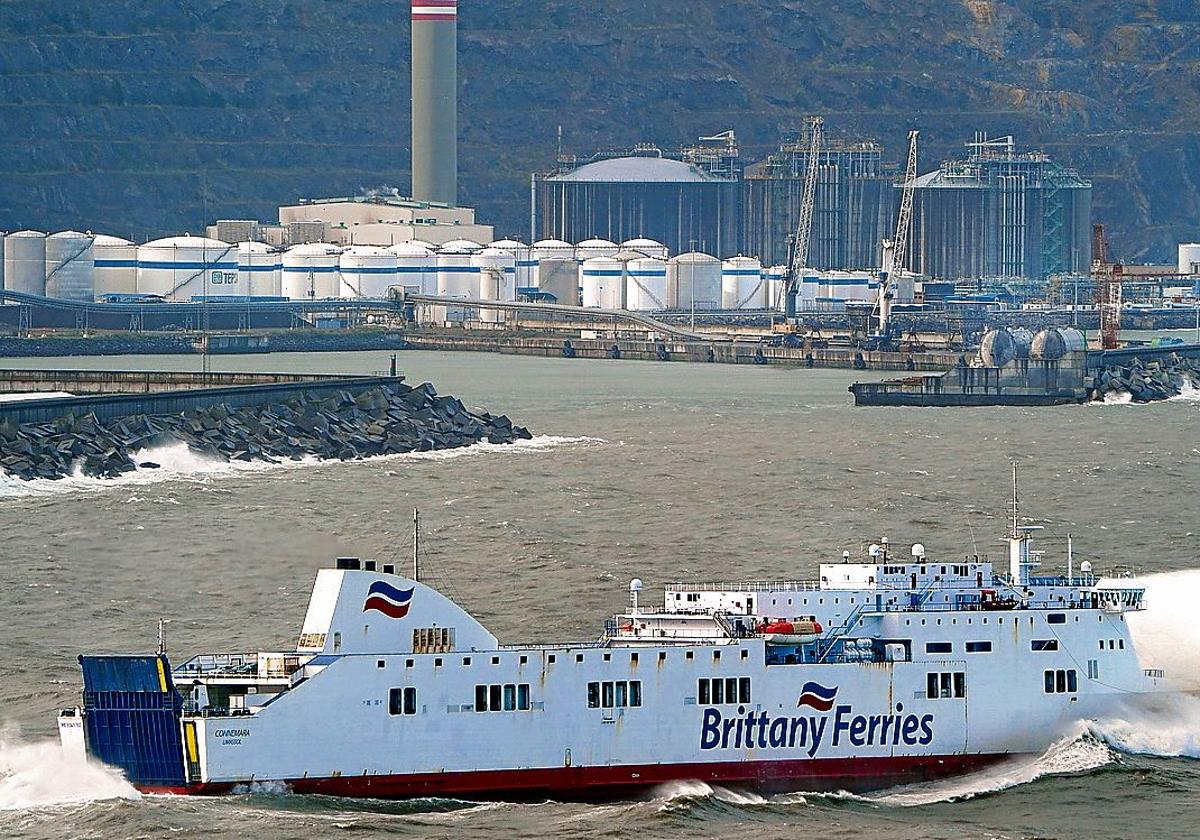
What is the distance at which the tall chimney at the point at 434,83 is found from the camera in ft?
551

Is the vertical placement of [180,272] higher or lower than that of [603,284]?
lower

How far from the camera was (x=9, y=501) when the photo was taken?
61.1 m

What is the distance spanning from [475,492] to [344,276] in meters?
88.9

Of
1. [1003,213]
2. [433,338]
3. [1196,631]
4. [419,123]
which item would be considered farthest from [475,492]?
[1003,213]

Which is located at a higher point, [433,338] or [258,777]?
[433,338]

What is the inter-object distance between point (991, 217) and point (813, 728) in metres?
153

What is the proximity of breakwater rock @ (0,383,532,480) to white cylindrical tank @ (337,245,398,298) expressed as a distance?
6822 cm

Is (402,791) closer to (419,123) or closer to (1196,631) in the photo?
(1196,631)

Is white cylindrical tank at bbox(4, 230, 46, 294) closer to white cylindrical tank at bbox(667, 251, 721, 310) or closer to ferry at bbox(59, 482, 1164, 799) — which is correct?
white cylindrical tank at bbox(667, 251, 721, 310)

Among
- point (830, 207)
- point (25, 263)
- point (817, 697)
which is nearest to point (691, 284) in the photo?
point (830, 207)

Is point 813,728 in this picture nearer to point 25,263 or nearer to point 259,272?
point 25,263

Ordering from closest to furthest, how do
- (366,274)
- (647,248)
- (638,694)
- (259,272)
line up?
(638,694) < (259,272) < (366,274) < (647,248)

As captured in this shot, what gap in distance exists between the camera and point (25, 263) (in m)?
148

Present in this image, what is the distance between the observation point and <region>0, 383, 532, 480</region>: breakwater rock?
6662cm
